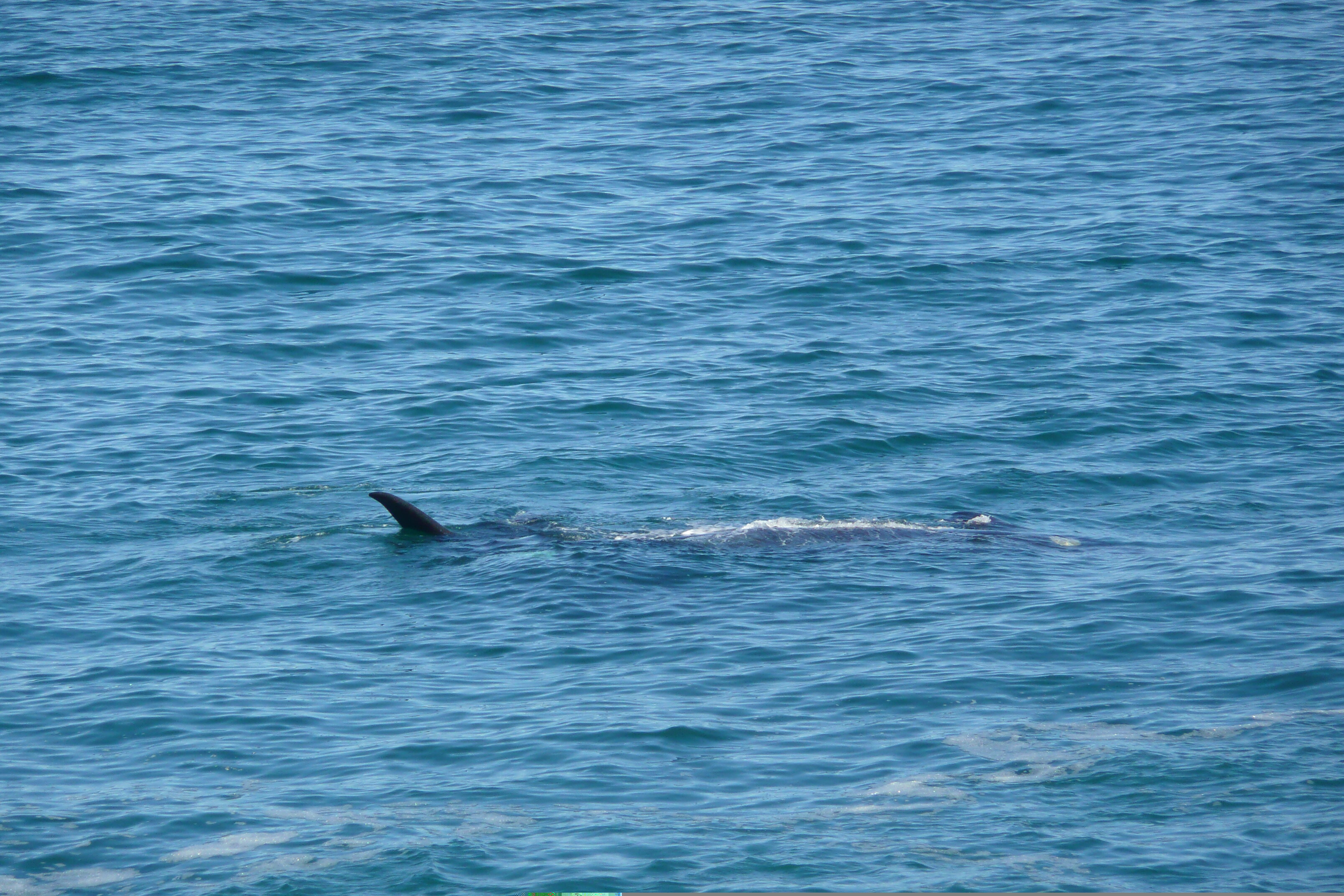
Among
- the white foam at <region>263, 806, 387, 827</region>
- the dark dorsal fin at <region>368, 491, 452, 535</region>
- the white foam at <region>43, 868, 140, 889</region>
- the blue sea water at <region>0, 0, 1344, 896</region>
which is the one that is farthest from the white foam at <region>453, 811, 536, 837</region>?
the dark dorsal fin at <region>368, 491, 452, 535</region>

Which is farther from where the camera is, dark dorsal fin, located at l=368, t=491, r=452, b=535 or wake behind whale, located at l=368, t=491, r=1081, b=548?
wake behind whale, located at l=368, t=491, r=1081, b=548

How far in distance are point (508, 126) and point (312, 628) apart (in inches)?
908

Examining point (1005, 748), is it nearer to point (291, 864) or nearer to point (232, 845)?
point (291, 864)

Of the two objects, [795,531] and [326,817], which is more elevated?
[326,817]

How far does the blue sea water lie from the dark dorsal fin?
0.39 meters

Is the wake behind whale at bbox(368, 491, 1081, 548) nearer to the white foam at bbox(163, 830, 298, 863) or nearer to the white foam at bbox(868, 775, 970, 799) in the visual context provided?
the white foam at bbox(868, 775, 970, 799)

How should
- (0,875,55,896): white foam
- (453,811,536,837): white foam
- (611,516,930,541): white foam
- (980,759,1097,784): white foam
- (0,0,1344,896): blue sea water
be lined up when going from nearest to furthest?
(0,875,55,896): white foam
(453,811,536,837): white foam
(0,0,1344,896): blue sea water
(980,759,1097,784): white foam
(611,516,930,541): white foam

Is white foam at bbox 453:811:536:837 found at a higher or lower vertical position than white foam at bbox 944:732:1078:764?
higher

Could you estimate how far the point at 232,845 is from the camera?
10.9m

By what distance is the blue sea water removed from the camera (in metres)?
11.3

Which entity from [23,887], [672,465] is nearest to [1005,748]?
[23,887]

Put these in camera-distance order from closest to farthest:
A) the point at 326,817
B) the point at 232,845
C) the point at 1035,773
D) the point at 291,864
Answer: the point at 291,864, the point at 232,845, the point at 326,817, the point at 1035,773

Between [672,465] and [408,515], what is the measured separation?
13.8ft

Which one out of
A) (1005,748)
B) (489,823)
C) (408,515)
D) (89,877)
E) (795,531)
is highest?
(408,515)
